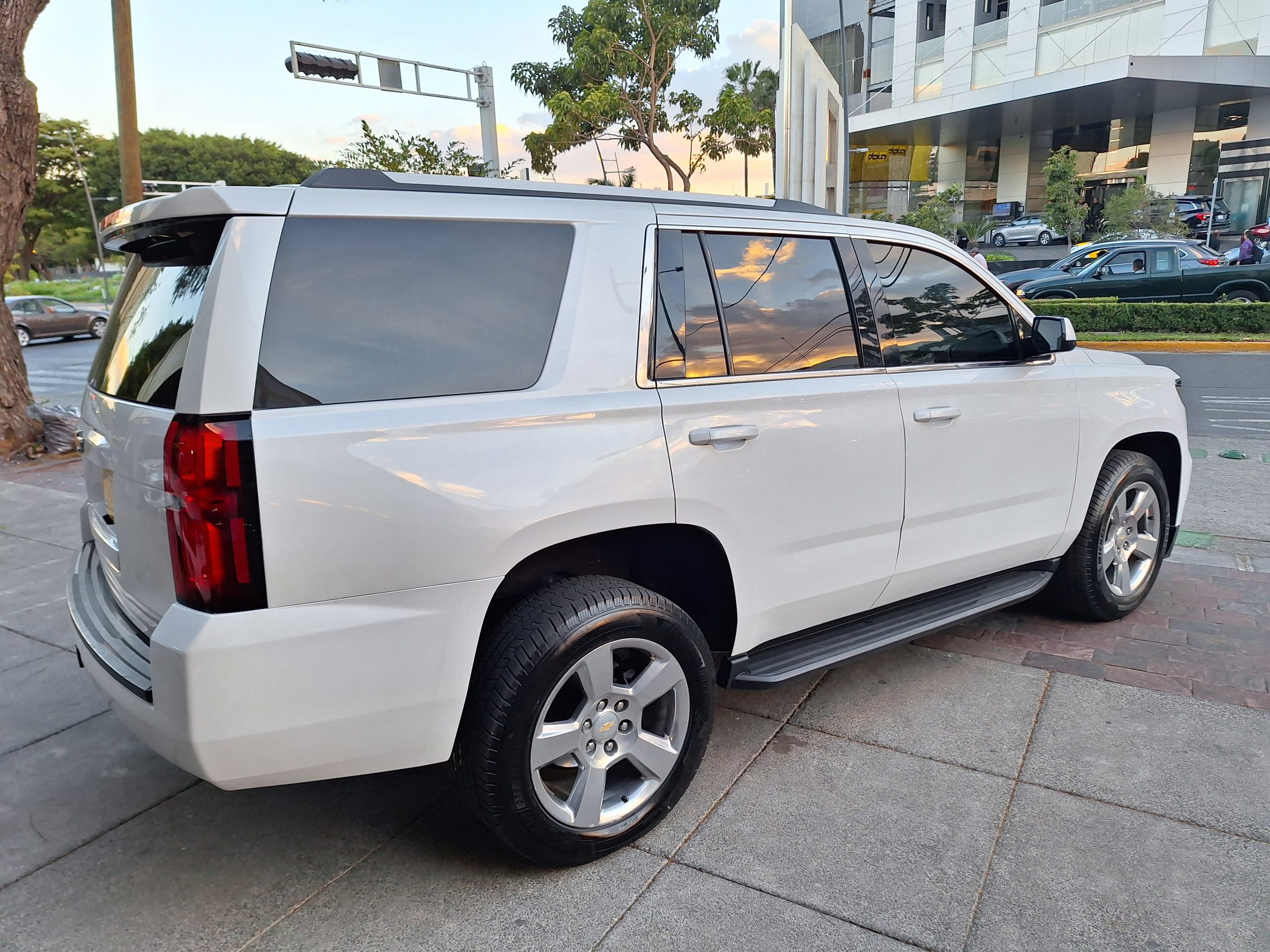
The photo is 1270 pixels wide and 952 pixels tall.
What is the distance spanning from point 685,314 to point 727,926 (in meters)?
1.72

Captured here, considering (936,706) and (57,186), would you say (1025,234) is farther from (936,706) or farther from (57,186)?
(57,186)

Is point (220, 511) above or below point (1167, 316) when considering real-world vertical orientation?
Result: above

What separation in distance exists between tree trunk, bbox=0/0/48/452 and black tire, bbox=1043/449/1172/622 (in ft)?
29.9

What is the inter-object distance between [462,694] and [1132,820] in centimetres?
204

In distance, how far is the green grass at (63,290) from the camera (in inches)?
1857

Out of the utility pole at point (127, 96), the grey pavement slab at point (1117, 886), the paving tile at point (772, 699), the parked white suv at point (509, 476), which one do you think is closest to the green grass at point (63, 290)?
the utility pole at point (127, 96)

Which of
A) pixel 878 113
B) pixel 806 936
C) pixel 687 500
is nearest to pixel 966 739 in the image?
pixel 806 936

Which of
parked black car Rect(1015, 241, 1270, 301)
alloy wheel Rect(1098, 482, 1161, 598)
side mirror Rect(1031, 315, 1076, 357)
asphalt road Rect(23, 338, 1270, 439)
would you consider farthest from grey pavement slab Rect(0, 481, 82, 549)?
parked black car Rect(1015, 241, 1270, 301)

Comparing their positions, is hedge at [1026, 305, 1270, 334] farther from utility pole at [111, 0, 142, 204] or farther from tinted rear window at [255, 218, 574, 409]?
tinted rear window at [255, 218, 574, 409]

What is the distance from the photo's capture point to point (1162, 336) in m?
17.2

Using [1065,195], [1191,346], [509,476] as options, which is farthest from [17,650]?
[1065,195]

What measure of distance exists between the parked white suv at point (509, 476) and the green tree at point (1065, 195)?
108 feet

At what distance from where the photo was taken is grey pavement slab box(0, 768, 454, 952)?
2.37 metres

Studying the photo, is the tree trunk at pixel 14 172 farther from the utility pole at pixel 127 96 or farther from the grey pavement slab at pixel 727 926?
the grey pavement slab at pixel 727 926
